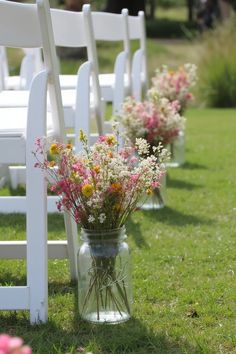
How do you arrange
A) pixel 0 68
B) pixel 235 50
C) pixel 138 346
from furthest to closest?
pixel 235 50
pixel 0 68
pixel 138 346

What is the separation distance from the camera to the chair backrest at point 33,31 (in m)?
3.53

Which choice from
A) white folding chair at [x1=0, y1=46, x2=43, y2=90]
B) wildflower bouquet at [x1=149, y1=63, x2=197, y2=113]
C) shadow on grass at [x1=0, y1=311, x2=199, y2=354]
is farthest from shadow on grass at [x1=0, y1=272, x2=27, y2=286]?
wildflower bouquet at [x1=149, y1=63, x2=197, y2=113]

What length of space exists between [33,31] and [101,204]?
733 millimetres

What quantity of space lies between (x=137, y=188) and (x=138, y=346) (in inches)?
24.4

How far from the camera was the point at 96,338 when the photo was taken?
3.41 metres

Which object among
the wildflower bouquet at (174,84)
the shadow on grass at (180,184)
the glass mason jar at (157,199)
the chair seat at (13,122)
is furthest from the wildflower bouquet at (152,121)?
the chair seat at (13,122)

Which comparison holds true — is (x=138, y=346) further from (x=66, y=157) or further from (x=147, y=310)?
(x=66, y=157)

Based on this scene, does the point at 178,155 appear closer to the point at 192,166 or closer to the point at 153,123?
the point at 192,166

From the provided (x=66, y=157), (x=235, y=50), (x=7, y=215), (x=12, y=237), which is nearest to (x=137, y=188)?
(x=66, y=157)

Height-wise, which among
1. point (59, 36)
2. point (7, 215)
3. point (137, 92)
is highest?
point (59, 36)

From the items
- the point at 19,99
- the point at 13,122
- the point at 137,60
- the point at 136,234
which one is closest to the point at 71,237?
the point at 13,122

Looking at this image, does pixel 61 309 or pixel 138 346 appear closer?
pixel 138 346

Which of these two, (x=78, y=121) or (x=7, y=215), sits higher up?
(x=78, y=121)

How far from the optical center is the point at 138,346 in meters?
3.38
